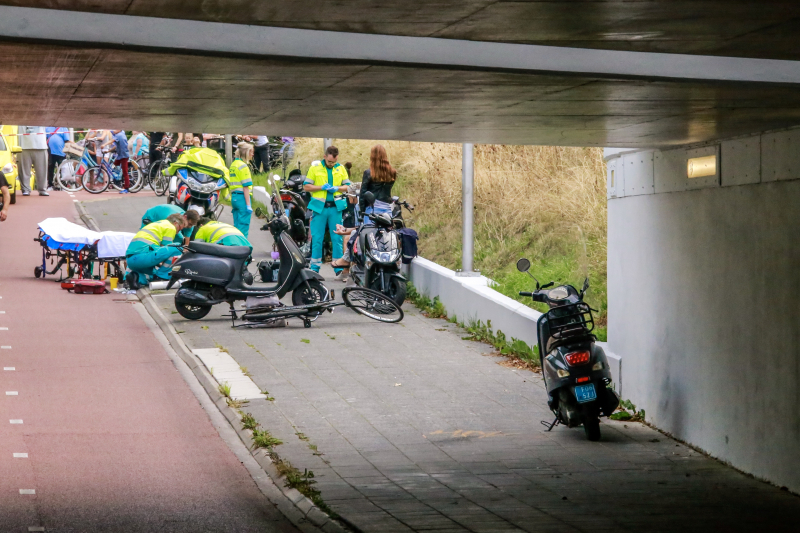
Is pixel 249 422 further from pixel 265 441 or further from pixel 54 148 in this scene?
pixel 54 148

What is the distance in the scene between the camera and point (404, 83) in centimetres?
596

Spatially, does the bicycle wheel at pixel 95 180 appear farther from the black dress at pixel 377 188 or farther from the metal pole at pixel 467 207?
the metal pole at pixel 467 207

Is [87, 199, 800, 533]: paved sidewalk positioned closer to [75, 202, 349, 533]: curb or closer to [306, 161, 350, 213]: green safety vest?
[75, 202, 349, 533]: curb

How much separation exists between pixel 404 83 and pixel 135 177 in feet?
84.5

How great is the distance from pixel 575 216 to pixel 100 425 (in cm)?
930

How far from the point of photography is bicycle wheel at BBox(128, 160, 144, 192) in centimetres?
3042

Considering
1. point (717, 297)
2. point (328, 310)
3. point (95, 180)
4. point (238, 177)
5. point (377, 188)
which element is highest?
point (95, 180)

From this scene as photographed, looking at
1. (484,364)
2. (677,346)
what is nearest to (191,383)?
(484,364)

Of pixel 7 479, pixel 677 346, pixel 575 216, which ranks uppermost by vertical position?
pixel 575 216

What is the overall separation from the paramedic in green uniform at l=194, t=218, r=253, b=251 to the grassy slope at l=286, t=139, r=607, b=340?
3747 millimetres

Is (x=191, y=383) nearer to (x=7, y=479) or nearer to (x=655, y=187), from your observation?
(x=7, y=479)

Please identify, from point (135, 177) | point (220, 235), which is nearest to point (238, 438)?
point (220, 235)

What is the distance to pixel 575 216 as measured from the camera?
1688 cm

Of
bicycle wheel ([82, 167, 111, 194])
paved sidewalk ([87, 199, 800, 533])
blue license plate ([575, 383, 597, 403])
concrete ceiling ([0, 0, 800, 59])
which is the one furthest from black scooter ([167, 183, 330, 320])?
bicycle wheel ([82, 167, 111, 194])
